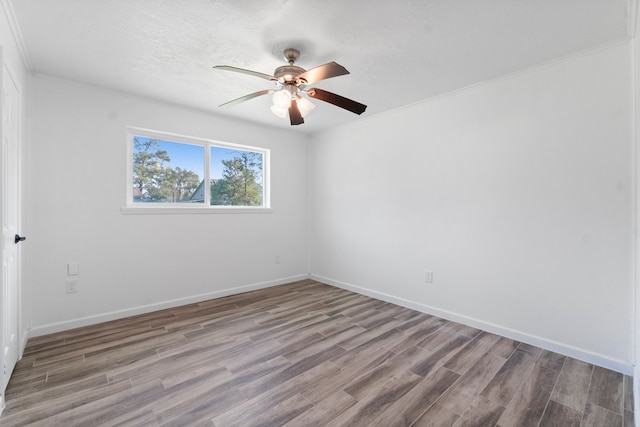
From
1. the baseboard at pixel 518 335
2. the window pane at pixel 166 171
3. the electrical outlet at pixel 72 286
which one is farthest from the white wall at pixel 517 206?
the electrical outlet at pixel 72 286

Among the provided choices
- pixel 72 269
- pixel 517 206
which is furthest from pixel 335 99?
pixel 72 269

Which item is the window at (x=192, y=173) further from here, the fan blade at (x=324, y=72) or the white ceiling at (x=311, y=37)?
the fan blade at (x=324, y=72)

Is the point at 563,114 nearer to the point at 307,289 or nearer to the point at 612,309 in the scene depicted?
the point at 612,309

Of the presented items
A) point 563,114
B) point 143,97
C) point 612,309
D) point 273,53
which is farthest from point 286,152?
point 612,309

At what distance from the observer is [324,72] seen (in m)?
1.91

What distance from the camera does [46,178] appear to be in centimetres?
264

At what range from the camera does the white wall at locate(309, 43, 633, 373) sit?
2.12 meters

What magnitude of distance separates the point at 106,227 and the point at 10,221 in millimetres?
1049

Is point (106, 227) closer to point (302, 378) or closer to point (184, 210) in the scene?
point (184, 210)

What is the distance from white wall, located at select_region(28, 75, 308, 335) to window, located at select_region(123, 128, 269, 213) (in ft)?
0.48

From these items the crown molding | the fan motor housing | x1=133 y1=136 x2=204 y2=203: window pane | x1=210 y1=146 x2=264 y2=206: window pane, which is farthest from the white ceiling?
x1=210 y1=146 x2=264 y2=206: window pane

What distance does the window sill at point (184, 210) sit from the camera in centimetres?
310

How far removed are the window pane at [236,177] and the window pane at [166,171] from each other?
19 centimetres

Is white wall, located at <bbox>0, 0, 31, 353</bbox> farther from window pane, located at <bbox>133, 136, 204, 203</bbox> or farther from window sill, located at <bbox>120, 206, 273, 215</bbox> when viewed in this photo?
window pane, located at <bbox>133, 136, 204, 203</bbox>
